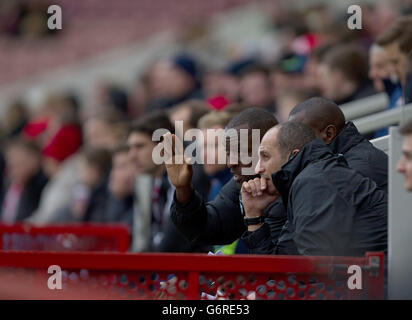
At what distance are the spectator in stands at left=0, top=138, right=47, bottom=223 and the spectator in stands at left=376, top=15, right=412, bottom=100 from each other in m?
4.95

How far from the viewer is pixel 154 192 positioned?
20.9 ft

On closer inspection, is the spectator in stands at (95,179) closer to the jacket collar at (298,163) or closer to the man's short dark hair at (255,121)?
the man's short dark hair at (255,121)

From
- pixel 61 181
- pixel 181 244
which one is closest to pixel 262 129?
pixel 181 244

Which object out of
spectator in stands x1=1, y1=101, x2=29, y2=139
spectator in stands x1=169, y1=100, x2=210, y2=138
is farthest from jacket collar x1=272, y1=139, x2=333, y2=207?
spectator in stands x1=1, y1=101, x2=29, y2=139

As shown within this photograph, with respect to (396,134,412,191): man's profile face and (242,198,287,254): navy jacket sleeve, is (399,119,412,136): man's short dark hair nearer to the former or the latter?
(396,134,412,191): man's profile face

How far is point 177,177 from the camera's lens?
12.3 ft

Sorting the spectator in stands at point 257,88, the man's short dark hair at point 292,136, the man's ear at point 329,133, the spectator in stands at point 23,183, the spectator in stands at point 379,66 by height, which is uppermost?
the spectator in stands at point 257,88

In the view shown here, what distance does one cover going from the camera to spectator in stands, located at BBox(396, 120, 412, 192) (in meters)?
3.15

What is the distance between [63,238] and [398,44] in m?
2.40

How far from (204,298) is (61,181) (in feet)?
20.1

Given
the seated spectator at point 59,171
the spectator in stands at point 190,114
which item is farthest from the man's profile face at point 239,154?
the seated spectator at point 59,171

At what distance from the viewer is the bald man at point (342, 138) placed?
390cm

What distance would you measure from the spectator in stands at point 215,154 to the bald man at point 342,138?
1091 mm

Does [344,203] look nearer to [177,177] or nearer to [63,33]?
[177,177]
